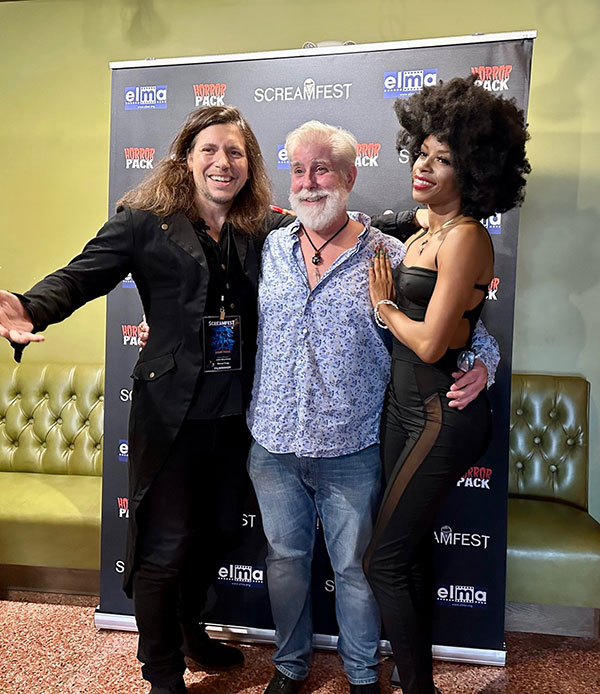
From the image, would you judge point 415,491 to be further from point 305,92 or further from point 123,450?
point 305,92

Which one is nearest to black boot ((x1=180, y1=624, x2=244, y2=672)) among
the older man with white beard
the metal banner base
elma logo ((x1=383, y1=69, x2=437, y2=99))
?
the metal banner base

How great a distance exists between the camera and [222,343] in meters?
2.07

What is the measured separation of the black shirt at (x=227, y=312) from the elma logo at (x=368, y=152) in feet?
2.18

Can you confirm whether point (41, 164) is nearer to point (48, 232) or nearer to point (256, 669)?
point (48, 232)

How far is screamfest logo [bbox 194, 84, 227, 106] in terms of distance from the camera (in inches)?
100

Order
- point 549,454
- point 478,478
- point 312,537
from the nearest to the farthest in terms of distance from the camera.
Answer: point 312,537
point 478,478
point 549,454

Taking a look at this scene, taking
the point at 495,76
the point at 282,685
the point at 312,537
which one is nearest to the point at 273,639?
the point at 282,685

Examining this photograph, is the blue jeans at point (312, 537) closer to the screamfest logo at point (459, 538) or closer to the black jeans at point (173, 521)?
the black jeans at point (173, 521)

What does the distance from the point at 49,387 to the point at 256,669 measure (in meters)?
1.88

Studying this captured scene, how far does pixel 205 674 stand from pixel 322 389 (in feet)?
4.26

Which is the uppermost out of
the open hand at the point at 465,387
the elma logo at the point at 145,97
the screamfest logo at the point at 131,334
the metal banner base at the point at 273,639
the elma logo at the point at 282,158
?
the elma logo at the point at 145,97

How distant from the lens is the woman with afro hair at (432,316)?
183cm

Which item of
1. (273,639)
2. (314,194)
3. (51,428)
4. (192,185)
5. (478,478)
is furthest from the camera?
(51,428)

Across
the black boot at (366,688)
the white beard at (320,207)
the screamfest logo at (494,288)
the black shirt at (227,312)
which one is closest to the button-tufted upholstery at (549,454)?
the screamfest logo at (494,288)
